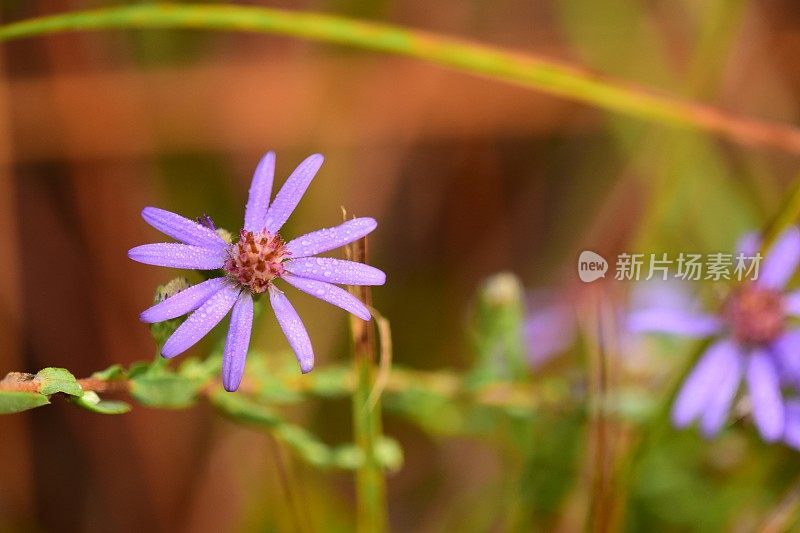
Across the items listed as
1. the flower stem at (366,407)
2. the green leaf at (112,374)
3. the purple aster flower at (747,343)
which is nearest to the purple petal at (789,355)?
the purple aster flower at (747,343)

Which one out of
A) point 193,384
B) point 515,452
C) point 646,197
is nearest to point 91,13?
point 193,384

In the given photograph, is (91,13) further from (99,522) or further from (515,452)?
(99,522)

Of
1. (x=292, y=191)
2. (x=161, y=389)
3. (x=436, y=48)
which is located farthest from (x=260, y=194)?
(x=436, y=48)

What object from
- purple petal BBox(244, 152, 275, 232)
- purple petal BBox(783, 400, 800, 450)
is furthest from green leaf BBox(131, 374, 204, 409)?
purple petal BBox(783, 400, 800, 450)

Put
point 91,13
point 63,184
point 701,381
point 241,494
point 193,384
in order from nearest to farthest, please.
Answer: point 193,384, point 91,13, point 701,381, point 241,494, point 63,184

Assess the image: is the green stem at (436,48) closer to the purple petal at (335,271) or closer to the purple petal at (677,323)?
the purple petal at (677,323)

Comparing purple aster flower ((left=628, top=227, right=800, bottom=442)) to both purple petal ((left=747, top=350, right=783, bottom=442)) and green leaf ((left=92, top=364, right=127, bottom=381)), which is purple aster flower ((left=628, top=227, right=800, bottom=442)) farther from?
green leaf ((left=92, top=364, right=127, bottom=381))

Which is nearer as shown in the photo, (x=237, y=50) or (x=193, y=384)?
(x=193, y=384)
